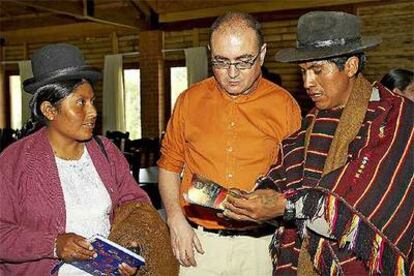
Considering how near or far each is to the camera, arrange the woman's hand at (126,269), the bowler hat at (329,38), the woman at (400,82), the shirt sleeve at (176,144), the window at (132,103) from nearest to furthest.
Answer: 1. the bowler hat at (329,38)
2. the woman's hand at (126,269)
3. the shirt sleeve at (176,144)
4. the woman at (400,82)
5. the window at (132,103)

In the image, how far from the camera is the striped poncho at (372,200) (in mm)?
1511

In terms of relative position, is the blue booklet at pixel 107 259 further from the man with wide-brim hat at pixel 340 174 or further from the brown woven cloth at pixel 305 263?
the brown woven cloth at pixel 305 263

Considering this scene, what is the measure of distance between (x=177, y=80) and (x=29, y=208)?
25.5 feet

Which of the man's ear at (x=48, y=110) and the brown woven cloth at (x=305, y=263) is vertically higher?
the man's ear at (x=48, y=110)

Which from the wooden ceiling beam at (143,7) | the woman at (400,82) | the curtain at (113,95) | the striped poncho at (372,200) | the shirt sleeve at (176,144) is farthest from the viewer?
the curtain at (113,95)

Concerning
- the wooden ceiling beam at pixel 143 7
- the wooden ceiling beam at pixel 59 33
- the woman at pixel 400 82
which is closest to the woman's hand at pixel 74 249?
the woman at pixel 400 82

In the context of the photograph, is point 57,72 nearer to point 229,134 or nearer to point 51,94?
point 51,94

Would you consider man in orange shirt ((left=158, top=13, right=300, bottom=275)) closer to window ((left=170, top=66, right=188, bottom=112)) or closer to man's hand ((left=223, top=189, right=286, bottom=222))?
man's hand ((left=223, top=189, right=286, bottom=222))

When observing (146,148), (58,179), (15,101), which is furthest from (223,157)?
(15,101)

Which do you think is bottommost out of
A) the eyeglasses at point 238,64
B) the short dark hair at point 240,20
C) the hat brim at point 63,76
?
the hat brim at point 63,76

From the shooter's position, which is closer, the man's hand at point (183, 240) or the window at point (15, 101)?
the man's hand at point (183, 240)

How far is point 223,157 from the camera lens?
1.87 m

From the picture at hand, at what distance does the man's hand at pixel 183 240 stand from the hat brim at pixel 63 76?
62 centimetres

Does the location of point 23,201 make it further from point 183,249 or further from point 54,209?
point 183,249
